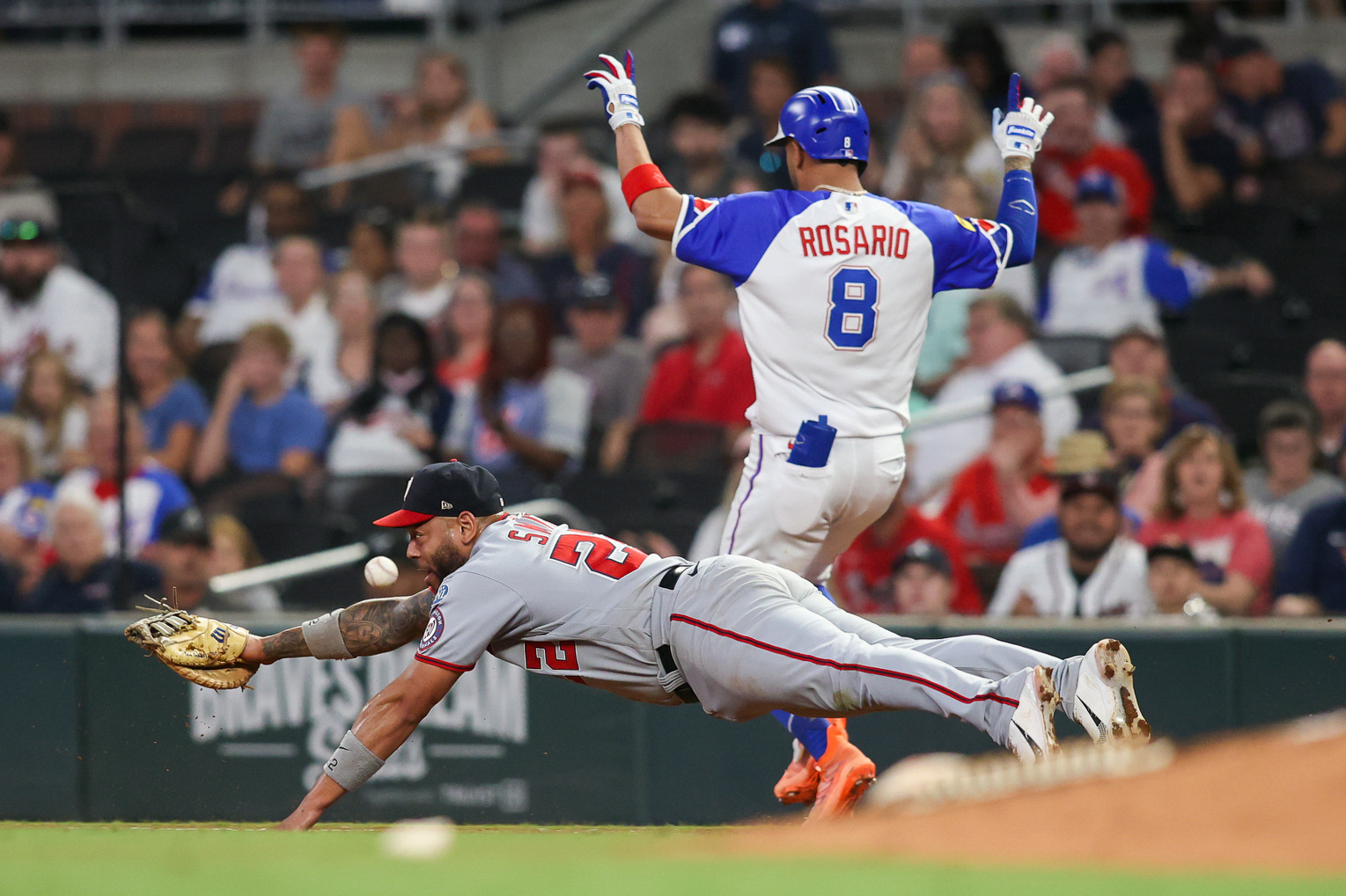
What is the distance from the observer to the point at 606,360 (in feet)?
28.7

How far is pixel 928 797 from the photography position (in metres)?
4.45

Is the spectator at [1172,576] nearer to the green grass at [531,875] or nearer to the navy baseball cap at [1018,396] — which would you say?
the navy baseball cap at [1018,396]

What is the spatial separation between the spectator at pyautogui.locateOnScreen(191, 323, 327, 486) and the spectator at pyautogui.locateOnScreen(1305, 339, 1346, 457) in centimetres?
462

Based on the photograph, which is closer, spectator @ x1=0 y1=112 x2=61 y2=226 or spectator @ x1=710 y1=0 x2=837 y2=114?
spectator @ x1=0 y1=112 x2=61 y2=226

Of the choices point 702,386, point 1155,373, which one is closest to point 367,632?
point 702,386

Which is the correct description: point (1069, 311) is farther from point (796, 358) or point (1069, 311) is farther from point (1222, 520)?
point (796, 358)

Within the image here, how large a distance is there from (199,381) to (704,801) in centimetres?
418

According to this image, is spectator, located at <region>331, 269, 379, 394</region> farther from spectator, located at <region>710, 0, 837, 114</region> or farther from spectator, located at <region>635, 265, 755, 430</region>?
spectator, located at <region>710, 0, 837, 114</region>

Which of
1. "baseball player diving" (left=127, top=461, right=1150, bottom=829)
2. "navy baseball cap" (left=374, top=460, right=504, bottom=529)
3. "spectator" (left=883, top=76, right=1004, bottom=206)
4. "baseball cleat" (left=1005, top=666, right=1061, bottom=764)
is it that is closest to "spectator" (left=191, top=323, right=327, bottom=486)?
"spectator" (left=883, top=76, right=1004, bottom=206)

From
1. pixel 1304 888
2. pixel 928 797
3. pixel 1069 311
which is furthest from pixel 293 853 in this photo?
pixel 1069 311

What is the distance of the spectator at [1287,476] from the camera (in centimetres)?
698

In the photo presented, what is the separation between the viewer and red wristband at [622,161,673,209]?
522 centimetres

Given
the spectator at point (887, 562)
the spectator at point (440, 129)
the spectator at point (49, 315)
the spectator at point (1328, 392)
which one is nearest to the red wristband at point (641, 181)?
the spectator at point (887, 562)

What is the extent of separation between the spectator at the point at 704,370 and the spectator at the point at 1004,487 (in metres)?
1.19
